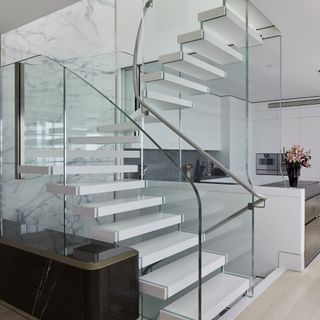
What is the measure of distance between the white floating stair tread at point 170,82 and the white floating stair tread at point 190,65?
0.40 ft

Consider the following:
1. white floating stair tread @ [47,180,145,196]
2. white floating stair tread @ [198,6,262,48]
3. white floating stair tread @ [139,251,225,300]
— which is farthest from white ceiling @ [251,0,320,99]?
white floating stair tread @ [139,251,225,300]

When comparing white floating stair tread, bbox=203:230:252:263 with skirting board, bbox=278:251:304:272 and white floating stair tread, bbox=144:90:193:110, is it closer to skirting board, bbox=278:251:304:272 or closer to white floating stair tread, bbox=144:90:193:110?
skirting board, bbox=278:251:304:272

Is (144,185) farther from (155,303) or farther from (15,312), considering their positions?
(15,312)

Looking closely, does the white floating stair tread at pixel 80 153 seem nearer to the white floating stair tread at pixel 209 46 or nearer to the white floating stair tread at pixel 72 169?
the white floating stair tread at pixel 72 169

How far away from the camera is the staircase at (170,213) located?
2.72 metres

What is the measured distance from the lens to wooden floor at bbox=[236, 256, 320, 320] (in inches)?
108

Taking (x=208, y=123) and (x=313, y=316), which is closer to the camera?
(x=313, y=316)

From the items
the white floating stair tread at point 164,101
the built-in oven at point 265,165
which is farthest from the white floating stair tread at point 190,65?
the built-in oven at point 265,165

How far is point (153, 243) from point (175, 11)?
8.24 ft

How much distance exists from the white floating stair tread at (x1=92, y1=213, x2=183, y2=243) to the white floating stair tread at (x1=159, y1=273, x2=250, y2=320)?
0.63m

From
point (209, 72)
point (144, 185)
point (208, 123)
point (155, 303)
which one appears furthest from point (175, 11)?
point (155, 303)

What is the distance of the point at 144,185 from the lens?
359cm

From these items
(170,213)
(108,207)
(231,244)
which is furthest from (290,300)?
(108,207)

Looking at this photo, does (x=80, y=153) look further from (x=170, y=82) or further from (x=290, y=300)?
(x=290, y=300)
